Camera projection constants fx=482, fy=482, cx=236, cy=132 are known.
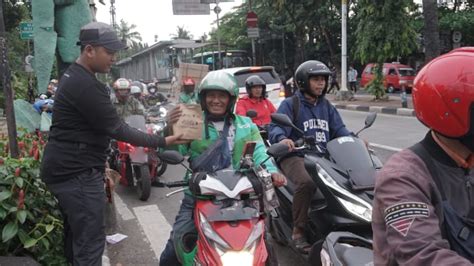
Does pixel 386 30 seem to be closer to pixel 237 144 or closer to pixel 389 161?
pixel 237 144

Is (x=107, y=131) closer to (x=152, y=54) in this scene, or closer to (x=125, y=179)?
(x=125, y=179)

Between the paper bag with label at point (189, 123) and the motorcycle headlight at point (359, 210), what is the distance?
3.43ft

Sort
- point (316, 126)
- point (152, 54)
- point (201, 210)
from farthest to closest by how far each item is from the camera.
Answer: point (152, 54), point (316, 126), point (201, 210)

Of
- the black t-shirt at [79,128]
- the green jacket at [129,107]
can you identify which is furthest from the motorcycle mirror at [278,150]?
the green jacket at [129,107]

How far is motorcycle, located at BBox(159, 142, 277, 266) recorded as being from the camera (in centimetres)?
239

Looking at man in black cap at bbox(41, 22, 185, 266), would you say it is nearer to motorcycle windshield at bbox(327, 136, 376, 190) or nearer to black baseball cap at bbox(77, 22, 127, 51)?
black baseball cap at bbox(77, 22, 127, 51)

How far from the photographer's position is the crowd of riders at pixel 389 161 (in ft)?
4.35

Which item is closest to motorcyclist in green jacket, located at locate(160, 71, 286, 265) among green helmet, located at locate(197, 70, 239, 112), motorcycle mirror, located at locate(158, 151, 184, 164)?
green helmet, located at locate(197, 70, 239, 112)

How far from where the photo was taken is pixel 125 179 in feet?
21.2

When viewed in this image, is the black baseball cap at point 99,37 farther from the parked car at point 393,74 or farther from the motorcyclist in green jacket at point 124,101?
the parked car at point 393,74

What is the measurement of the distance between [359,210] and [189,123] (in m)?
1.18

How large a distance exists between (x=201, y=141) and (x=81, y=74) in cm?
82

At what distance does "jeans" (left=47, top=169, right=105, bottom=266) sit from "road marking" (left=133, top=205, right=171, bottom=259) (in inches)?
57.0

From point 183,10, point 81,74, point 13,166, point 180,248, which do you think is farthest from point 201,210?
point 183,10
